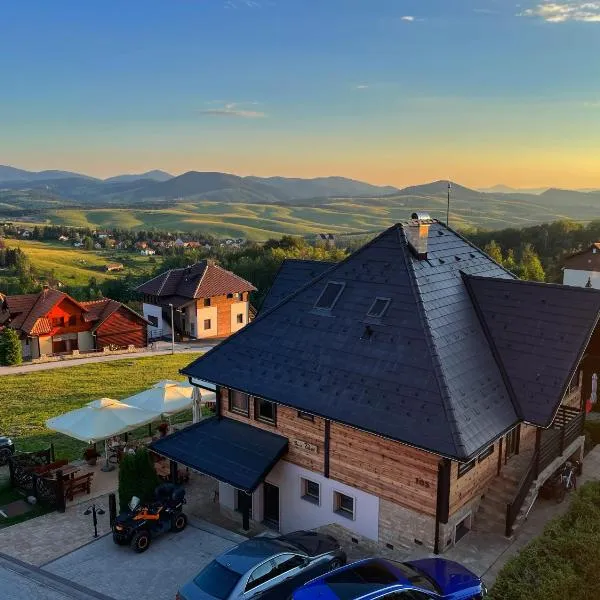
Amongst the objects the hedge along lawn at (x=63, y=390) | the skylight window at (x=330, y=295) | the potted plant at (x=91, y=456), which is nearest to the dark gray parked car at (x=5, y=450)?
the hedge along lawn at (x=63, y=390)

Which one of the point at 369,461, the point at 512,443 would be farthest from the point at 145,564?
the point at 512,443

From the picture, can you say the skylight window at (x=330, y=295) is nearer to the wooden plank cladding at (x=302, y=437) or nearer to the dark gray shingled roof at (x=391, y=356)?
the dark gray shingled roof at (x=391, y=356)

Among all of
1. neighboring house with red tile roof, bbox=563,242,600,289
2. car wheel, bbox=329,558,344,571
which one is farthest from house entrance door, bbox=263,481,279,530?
neighboring house with red tile roof, bbox=563,242,600,289

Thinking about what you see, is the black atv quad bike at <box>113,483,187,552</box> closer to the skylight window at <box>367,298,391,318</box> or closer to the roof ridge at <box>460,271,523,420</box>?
the skylight window at <box>367,298,391,318</box>

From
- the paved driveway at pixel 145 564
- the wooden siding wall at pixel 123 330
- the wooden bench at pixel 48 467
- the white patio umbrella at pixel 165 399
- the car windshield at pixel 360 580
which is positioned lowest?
the wooden siding wall at pixel 123 330

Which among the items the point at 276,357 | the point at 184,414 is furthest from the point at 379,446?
the point at 184,414

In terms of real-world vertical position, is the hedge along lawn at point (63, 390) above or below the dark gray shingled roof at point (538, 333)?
below
